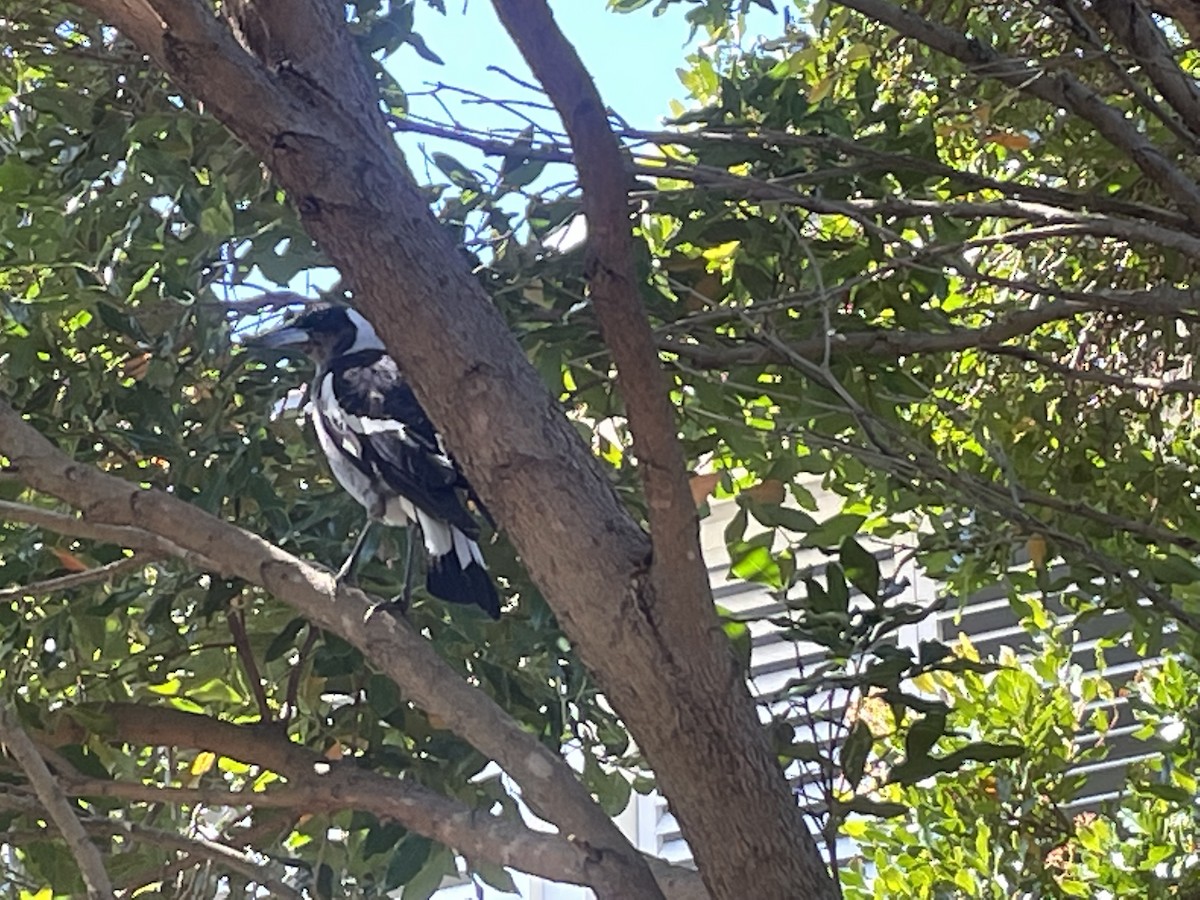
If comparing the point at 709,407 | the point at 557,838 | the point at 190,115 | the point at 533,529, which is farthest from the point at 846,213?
the point at 190,115

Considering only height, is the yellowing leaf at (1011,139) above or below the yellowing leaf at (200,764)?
above

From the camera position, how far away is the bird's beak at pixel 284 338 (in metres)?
2.14

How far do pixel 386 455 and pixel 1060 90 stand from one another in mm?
1035

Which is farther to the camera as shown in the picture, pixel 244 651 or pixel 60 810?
pixel 244 651

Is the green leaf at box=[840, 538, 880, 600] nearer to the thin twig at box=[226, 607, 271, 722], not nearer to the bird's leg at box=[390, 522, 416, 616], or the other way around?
the bird's leg at box=[390, 522, 416, 616]

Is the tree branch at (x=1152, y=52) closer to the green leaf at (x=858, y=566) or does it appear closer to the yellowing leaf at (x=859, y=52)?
the green leaf at (x=858, y=566)

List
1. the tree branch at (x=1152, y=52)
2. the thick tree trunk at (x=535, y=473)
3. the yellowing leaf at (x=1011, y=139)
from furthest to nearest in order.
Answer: the yellowing leaf at (x=1011, y=139)
the tree branch at (x=1152, y=52)
the thick tree trunk at (x=535, y=473)

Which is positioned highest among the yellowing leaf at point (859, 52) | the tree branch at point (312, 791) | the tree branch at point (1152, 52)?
the yellowing leaf at point (859, 52)

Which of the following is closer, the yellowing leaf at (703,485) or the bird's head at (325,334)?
the yellowing leaf at (703,485)

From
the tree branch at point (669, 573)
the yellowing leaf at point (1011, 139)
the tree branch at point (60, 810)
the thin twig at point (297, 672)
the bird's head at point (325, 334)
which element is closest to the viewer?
the tree branch at point (669, 573)

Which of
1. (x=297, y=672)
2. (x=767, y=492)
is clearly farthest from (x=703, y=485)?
(x=297, y=672)

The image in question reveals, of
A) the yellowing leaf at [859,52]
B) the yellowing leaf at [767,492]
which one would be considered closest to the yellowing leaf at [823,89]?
the yellowing leaf at [859,52]

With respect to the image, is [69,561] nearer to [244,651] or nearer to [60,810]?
[244,651]

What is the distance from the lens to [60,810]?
148 cm
